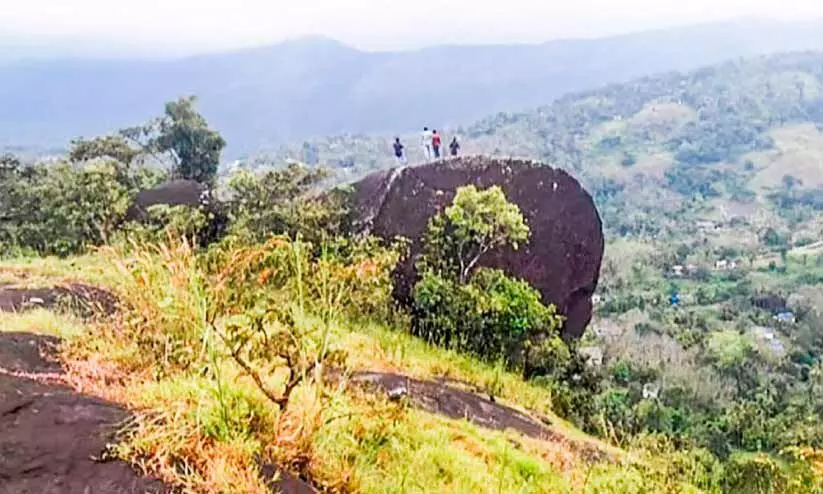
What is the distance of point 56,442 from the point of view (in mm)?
3848

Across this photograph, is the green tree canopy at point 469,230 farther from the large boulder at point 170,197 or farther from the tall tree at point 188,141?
the tall tree at point 188,141

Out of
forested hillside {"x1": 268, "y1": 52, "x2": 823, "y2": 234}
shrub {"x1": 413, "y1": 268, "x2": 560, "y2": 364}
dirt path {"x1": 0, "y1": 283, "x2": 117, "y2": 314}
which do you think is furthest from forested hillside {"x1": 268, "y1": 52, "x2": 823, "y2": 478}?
dirt path {"x1": 0, "y1": 283, "x2": 117, "y2": 314}

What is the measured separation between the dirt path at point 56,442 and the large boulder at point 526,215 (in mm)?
8841

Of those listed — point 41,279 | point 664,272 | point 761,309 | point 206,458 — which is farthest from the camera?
point 664,272

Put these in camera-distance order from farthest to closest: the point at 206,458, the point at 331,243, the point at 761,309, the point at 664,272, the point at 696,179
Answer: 1. the point at 696,179
2. the point at 664,272
3. the point at 761,309
4. the point at 331,243
5. the point at 206,458

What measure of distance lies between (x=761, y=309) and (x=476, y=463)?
5457 centimetres

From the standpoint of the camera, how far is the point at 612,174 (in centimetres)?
11369

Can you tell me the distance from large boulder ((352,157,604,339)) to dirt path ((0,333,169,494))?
884 centimetres

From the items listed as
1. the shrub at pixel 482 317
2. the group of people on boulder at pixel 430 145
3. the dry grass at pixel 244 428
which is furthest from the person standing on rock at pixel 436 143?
the dry grass at pixel 244 428

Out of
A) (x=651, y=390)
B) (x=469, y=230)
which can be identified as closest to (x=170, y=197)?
(x=469, y=230)

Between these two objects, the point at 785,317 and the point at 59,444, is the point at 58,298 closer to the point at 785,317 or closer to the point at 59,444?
the point at 59,444

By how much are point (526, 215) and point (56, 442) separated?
1143 centimetres

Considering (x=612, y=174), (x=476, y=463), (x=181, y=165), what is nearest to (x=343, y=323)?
(x=476, y=463)

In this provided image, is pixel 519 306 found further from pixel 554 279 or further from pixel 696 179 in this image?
pixel 696 179
